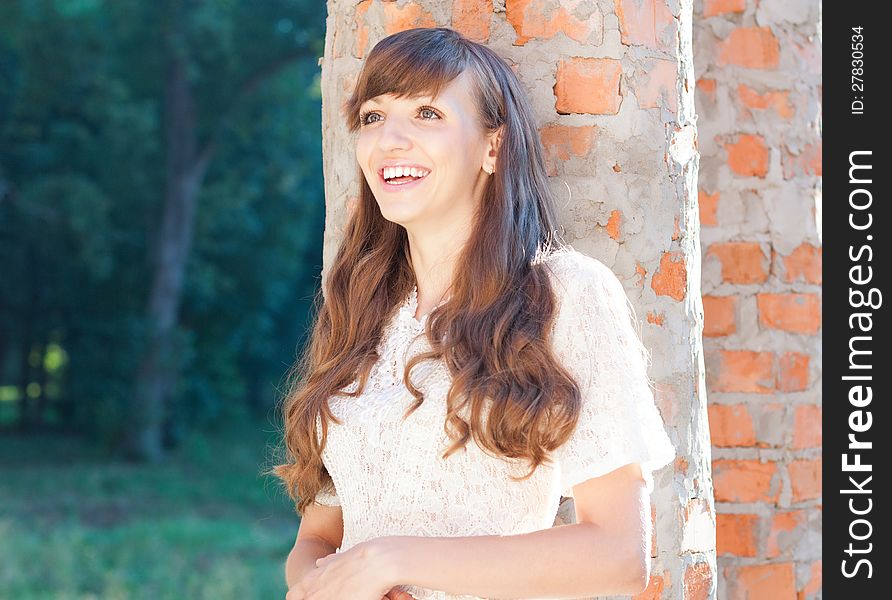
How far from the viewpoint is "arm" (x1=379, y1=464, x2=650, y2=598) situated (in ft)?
5.82

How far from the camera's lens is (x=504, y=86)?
83.7 inches

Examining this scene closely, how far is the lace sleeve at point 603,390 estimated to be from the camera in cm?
183

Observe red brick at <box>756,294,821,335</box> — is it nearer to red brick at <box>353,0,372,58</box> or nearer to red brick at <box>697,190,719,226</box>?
red brick at <box>697,190,719,226</box>

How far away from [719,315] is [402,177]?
1518mm

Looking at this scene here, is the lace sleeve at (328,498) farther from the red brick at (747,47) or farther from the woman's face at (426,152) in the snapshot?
the red brick at (747,47)

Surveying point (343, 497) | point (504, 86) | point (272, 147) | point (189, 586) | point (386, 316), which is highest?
point (272, 147)

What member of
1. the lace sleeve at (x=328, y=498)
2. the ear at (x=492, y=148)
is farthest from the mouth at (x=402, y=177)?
the lace sleeve at (x=328, y=498)

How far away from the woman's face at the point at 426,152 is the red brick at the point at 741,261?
1393mm

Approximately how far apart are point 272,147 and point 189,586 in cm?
832

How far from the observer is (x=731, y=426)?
130 inches

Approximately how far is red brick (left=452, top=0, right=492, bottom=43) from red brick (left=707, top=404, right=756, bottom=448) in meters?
1.39

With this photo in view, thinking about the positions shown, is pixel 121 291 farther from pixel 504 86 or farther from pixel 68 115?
pixel 504 86

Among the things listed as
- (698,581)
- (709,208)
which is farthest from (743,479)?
(698,581)

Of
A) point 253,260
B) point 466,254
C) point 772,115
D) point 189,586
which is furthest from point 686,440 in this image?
point 253,260
